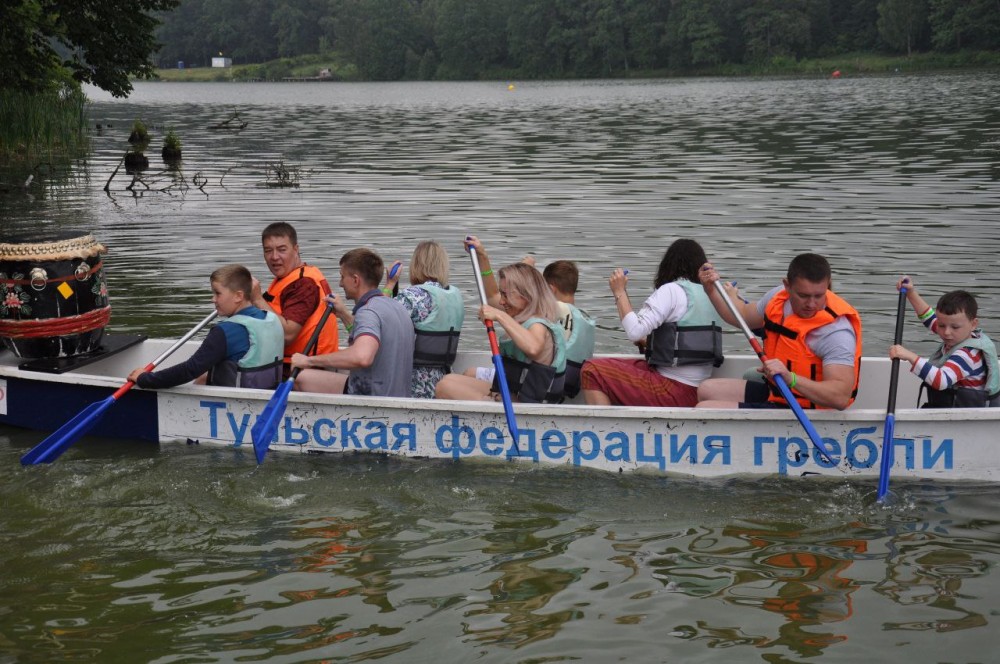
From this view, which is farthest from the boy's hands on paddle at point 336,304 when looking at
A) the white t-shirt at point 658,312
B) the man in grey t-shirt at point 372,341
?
the white t-shirt at point 658,312

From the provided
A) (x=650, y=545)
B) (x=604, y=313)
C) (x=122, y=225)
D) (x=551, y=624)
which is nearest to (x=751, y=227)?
(x=604, y=313)

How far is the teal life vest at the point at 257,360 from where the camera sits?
7.47 meters

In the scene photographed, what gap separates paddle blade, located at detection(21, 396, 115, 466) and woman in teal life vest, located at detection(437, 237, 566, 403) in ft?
7.13

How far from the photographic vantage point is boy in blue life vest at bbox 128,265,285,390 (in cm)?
734

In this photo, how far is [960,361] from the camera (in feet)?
21.6

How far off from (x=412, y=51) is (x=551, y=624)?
129m

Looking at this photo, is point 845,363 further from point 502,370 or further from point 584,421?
point 502,370

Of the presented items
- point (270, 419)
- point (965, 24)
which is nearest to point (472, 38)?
point (965, 24)

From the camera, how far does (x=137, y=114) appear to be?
5506cm

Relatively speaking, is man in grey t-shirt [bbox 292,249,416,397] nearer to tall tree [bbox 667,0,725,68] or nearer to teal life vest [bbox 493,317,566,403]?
teal life vest [bbox 493,317,566,403]

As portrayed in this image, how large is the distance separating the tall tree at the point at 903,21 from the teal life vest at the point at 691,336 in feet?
287

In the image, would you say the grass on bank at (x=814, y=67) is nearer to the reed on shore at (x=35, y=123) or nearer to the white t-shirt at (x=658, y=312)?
the reed on shore at (x=35, y=123)

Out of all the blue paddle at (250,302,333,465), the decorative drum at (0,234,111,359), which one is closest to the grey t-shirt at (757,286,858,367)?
the blue paddle at (250,302,333,465)

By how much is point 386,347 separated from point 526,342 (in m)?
1.00
